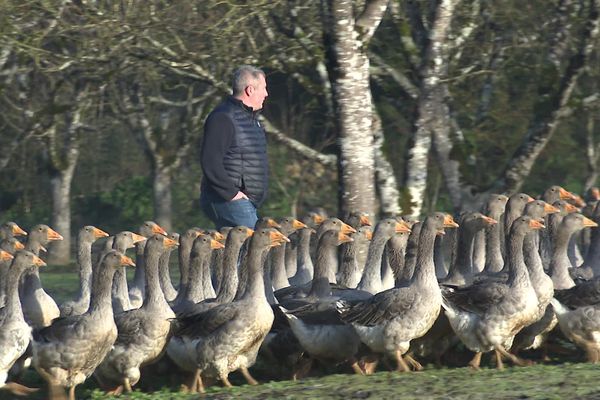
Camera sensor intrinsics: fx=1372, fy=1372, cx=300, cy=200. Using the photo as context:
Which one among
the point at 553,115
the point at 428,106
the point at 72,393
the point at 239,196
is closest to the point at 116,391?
Answer: the point at 72,393

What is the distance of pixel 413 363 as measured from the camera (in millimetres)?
12586

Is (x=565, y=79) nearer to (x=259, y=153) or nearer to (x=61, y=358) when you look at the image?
(x=259, y=153)

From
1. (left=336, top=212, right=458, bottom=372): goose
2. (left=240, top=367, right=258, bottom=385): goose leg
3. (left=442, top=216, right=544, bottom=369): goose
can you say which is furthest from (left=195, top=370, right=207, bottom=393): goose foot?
(left=442, top=216, right=544, bottom=369): goose

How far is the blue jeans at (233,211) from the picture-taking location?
14336 millimetres

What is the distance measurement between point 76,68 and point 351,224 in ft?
25.8

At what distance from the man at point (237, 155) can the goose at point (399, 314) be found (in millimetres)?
2302

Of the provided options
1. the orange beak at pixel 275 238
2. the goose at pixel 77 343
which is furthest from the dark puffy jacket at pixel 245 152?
the goose at pixel 77 343

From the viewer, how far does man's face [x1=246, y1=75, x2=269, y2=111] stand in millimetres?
14172

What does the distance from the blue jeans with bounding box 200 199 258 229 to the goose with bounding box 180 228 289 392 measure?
1.94 metres

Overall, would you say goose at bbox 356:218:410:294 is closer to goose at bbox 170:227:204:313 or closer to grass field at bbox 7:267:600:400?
grass field at bbox 7:267:600:400

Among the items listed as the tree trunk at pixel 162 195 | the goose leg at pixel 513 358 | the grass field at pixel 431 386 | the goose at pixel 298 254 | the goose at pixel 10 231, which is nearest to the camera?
the grass field at pixel 431 386

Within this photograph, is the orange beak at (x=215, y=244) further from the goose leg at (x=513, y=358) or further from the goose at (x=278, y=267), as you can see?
the goose leg at (x=513, y=358)

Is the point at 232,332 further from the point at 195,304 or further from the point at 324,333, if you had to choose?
the point at 195,304

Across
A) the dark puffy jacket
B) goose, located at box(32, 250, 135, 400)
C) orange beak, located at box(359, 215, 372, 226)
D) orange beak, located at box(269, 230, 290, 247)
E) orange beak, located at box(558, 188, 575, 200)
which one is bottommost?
goose, located at box(32, 250, 135, 400)
